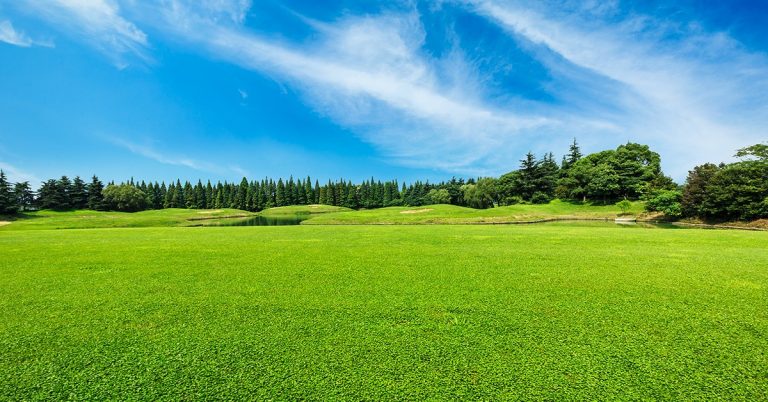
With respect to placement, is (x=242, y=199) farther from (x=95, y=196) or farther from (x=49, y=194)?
(x=49, y=194)

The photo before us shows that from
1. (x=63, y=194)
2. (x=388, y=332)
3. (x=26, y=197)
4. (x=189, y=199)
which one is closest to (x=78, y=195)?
(x=63, y=194)

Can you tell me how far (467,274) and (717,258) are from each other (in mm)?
7976

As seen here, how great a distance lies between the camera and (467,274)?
299 inches

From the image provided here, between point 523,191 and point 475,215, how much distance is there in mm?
34272

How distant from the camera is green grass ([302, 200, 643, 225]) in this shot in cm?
4184

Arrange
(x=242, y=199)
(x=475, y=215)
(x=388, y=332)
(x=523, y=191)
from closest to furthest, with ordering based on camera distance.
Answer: (x=388, y=332)
(x=475, y=215)
(x=523, y=191)
(x=242, y=199)

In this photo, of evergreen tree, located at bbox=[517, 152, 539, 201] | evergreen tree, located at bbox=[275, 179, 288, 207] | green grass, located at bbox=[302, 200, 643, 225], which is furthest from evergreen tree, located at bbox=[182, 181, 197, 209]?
evergreen tree, located at bbox=[517, 152, 539, 201]

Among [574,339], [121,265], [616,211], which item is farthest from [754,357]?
[616,211]

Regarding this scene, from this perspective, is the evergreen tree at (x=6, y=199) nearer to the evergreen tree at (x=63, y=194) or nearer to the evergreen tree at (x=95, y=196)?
the evergreen tree at (x=63, y=194)

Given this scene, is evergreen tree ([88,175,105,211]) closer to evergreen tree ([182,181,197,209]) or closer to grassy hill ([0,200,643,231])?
grassy hill ([0,200,643,231])

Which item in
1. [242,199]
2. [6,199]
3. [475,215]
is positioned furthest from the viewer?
[242,199]

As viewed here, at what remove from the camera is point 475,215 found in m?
44.5

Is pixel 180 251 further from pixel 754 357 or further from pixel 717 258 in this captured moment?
pixel 717 258

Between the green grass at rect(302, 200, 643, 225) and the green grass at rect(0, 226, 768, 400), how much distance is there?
109 ft
